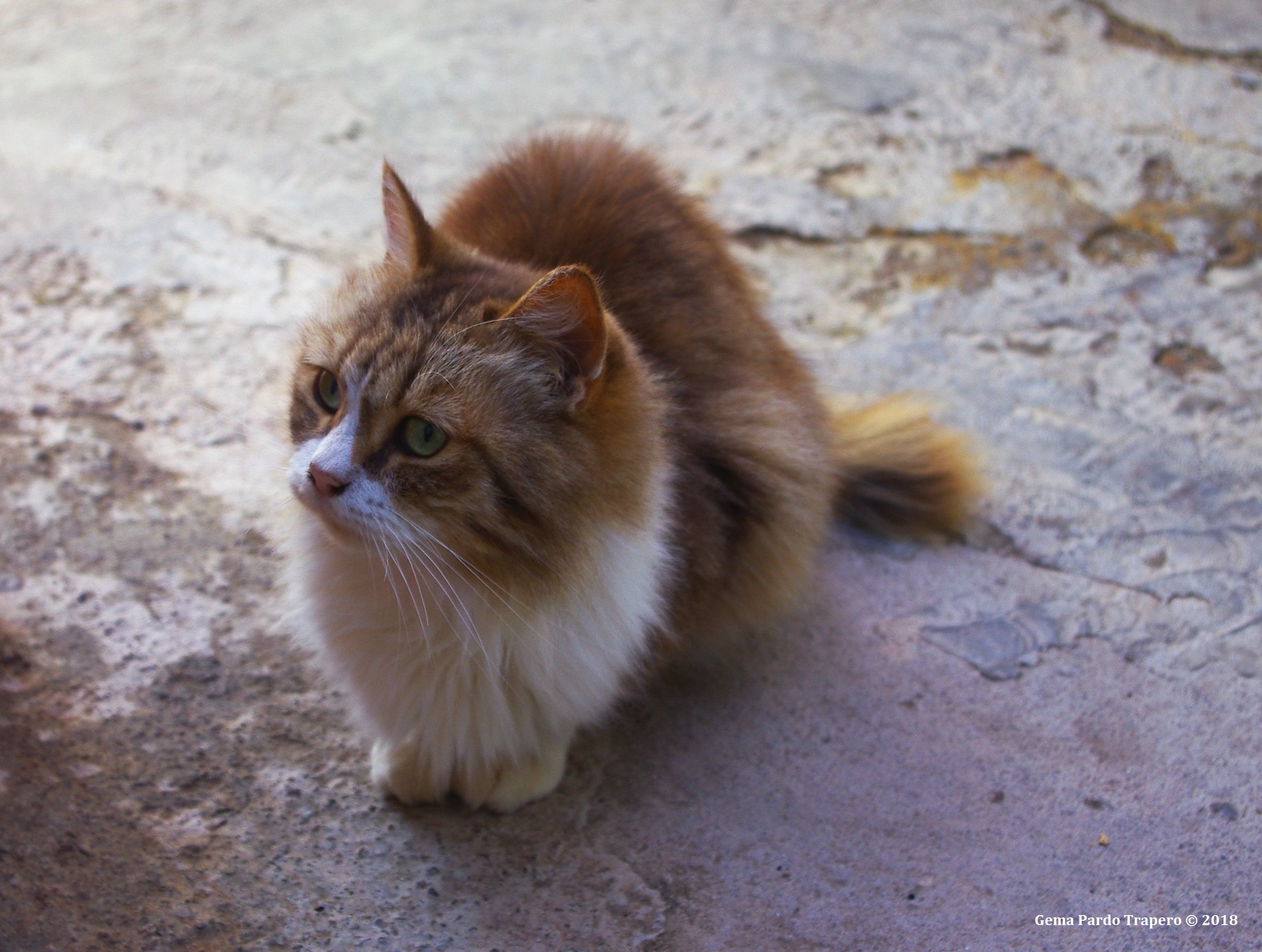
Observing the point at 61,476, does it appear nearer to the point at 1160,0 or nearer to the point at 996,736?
the point at 996,736

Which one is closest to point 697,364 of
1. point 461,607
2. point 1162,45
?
point 461,607

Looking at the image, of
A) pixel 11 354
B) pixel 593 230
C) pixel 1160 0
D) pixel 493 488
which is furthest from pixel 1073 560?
pixel 1160 0

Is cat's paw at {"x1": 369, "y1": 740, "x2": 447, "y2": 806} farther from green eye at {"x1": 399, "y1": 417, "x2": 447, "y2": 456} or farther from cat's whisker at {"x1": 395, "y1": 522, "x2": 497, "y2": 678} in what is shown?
green eye at {"x1": 399, "y1": 417, "x2": 447, "y2": 456}

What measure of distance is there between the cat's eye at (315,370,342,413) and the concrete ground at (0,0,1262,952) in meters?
0.23

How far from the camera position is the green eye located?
1666 millimetres

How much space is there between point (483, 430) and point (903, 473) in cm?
117

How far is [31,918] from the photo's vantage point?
163 centimetres

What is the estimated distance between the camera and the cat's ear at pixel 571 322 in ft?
5.21

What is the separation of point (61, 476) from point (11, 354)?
1.56 feet

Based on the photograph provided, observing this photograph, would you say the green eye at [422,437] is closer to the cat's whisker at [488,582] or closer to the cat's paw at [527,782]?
the cat's whisker at [488,582]

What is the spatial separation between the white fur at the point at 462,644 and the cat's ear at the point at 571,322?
22 centimetres

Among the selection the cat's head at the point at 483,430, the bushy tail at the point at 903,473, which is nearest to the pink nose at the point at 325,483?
the cat's head at the point at 483,430

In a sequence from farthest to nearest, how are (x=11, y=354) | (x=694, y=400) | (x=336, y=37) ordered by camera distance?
(x=336, y=37)
(x=11, y=354)
(x=694, y=400)

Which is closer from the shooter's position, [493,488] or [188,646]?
[493,488]
